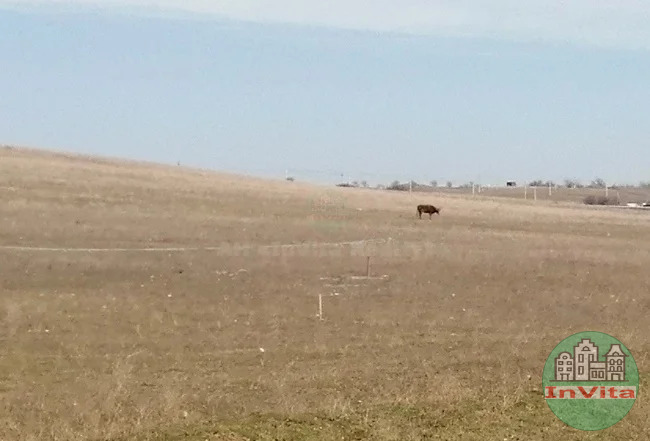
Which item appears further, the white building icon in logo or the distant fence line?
the distant fence line

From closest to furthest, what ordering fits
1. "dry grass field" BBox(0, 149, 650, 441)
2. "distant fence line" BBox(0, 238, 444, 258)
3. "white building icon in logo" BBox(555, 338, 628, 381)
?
"dry grass field" BBox(0, 149, 650, 441)
"white building icon in logo" BBox(555, 338, 628, 381)
"distant fence line" BBox(0, 238, 444, 258)

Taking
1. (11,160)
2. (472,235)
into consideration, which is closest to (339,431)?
(472,235)

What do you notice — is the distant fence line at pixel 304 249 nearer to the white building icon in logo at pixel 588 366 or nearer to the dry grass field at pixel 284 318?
the dry grass field at pixel 284 318

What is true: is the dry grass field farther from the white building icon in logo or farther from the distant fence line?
the white building icon in logo

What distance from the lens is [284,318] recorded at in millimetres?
26797

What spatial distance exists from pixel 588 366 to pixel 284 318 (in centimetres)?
1579

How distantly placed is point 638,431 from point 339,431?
3.02 metres

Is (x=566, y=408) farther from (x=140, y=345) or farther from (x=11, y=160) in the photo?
(x=11, y=160)

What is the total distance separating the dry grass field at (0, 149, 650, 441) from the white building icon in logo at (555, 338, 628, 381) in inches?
19.9

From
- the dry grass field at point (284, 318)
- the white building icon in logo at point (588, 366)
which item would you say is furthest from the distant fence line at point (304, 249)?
the white building icon in logo at point (588, 366)

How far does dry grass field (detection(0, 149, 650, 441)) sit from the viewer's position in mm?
10875

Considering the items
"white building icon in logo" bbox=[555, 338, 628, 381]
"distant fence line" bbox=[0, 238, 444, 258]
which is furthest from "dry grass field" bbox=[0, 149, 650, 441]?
"white building icon in logo" bbox=[555, 338, 628, 381]

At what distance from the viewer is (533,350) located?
20781mm

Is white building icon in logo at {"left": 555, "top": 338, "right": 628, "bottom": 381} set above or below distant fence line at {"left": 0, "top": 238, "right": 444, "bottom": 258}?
above
